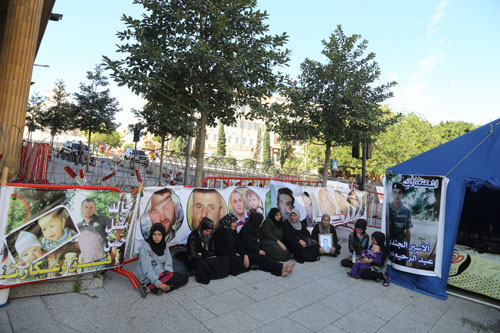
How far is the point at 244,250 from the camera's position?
6117 mm

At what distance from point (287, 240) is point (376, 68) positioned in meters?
7.66

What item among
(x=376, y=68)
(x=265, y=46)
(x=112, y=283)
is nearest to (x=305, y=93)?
(x=376, y=68)

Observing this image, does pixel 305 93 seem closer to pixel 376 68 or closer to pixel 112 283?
pixel 376 68

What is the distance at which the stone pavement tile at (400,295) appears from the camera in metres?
5.06

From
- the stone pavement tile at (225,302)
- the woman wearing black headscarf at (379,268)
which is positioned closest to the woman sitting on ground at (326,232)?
the woman wearing black headscarf at (379,268)

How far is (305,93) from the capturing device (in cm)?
1123

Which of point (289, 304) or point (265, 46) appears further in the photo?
point (265, 46)

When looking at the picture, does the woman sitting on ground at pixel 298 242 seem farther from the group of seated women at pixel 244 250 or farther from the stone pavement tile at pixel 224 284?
the stone pavement tile at pixel 224 284

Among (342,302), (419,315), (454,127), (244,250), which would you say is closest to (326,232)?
(244,250)

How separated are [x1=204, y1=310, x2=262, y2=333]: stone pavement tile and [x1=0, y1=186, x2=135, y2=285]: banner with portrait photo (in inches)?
79.8

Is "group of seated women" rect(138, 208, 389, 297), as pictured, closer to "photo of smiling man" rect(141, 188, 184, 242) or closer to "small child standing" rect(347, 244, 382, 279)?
"small child standing" rect(347, 244, 382, 279)

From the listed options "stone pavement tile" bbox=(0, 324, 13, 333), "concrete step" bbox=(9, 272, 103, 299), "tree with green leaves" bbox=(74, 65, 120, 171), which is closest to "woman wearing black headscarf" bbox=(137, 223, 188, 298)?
"concrete step" bbox=(9, 272, 103, 299)

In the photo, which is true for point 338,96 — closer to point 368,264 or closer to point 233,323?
point 368,264

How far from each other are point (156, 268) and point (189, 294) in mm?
678
